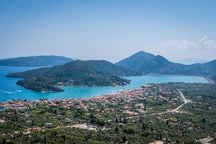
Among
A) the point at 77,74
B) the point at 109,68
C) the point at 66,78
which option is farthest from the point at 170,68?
the point at 66,78

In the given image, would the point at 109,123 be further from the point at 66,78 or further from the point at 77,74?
the point at 77,74

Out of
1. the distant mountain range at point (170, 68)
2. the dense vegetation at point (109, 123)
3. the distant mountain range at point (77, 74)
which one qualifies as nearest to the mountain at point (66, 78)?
the distant mountain range at point (77, 74)

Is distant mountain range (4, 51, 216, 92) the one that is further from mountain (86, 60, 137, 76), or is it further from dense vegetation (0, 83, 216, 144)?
dense vegetation (0, 83, 216, 144)

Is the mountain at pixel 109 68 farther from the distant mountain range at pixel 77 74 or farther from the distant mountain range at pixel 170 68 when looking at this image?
the distant mountain range at pixel 170 68

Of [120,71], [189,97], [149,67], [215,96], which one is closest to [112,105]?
[189,97]

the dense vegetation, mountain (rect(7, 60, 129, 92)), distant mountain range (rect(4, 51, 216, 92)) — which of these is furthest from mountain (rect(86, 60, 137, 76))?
the dense vegetation

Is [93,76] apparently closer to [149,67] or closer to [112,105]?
[112,105]
